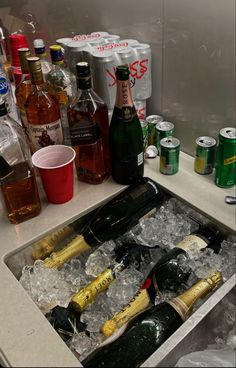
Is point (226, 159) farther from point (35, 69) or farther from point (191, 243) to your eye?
point (35, 69)

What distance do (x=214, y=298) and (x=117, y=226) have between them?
0.98ft

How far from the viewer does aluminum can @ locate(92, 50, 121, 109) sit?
0.89 m

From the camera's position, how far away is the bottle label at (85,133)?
2.68 feet

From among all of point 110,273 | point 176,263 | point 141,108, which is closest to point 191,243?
point 176,263

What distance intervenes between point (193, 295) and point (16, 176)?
1.51 feet

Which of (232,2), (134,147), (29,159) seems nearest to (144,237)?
(134,147)

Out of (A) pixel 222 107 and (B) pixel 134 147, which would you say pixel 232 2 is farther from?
(B) pixel 134 147

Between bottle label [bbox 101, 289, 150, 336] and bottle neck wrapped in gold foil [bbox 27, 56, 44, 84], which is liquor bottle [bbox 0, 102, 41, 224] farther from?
bottle label [bbox 101, 289, 150, 336]

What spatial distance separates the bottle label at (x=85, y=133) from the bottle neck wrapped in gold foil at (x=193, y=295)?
16.0 inches

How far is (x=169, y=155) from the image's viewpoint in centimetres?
88

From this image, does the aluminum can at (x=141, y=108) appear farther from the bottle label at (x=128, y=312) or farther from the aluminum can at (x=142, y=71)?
the bottle label at (x=128, y=312)

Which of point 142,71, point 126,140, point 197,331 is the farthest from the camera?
point 142,71

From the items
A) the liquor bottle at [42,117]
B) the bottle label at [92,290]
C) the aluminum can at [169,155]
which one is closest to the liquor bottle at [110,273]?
the bottle label at [92,290]

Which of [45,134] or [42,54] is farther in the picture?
[42,54]
